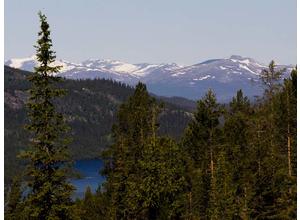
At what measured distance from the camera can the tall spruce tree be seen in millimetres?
27594

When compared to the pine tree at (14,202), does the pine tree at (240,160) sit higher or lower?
higher

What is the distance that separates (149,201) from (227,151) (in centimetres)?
1467

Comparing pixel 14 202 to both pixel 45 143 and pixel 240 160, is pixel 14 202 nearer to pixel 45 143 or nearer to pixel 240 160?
pixel 240 160

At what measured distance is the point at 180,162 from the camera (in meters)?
59.2

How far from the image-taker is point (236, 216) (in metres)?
55.4

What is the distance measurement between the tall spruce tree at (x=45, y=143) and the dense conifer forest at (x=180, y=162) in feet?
0.16

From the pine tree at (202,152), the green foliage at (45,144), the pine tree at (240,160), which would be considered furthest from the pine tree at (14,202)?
the green foliage at (45,144)

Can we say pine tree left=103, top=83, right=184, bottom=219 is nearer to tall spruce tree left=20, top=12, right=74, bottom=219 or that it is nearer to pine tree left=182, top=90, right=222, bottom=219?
pine tree left=182, top=90, right=222, bottom=219

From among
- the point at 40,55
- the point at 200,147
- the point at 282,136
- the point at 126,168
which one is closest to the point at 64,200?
the point at 40,55

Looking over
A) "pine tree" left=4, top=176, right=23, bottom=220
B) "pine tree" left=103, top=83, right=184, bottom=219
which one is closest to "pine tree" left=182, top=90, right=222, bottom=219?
"pine tree" left=103, top=83, right=184, bottom=219

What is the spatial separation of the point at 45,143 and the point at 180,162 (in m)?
32.7

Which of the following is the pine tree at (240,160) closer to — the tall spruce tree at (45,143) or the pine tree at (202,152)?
the pine tree at (202,152)

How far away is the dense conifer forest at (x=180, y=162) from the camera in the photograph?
27906 mm

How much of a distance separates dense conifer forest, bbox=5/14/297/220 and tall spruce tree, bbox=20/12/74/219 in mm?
49
